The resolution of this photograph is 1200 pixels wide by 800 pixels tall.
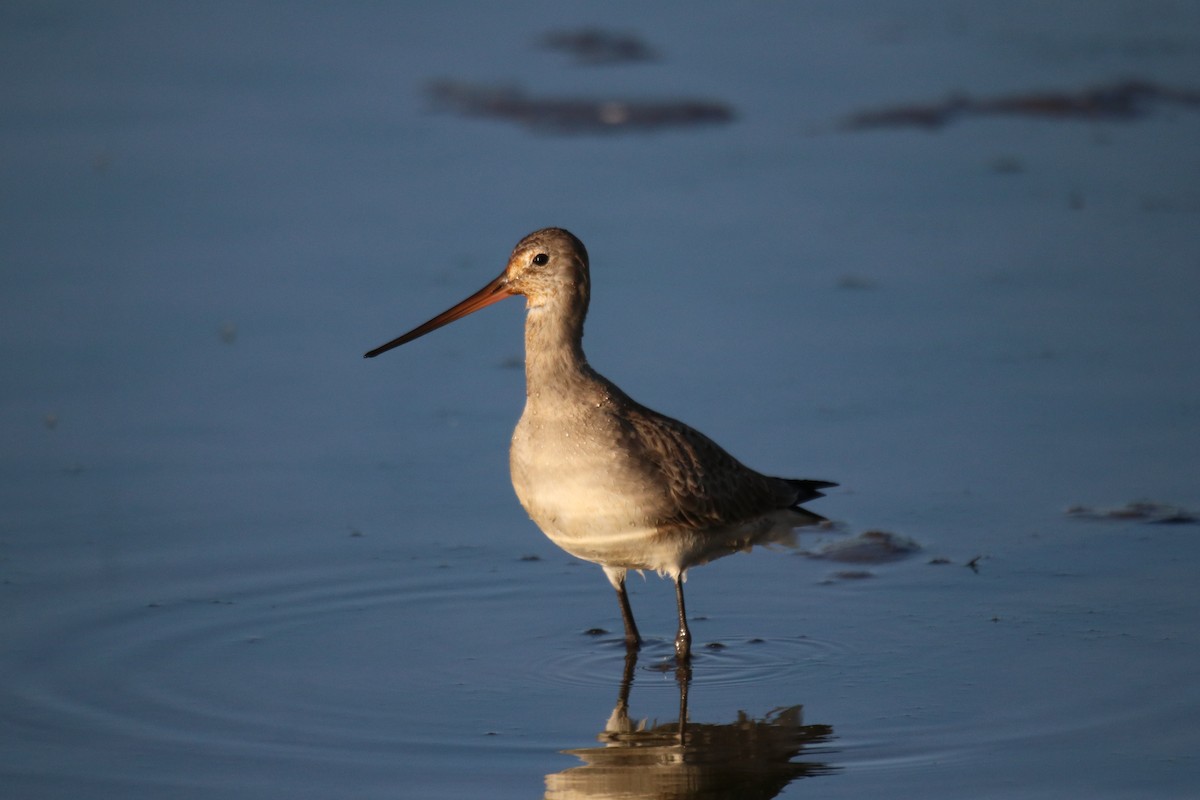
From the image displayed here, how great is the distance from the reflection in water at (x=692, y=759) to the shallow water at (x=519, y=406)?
0.6 inches

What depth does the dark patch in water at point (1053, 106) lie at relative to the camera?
13.1 m

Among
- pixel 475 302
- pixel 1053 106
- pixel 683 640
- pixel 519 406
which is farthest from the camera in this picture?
pixel 1053 106

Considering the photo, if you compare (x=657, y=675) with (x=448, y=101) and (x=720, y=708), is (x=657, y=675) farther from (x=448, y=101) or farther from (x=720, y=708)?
(x=448, y=101)

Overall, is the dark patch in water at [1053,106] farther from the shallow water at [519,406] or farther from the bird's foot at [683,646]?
the bird's foot at [683,646]

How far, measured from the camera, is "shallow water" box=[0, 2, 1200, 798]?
5.66 m

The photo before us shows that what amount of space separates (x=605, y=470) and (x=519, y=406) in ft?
7.93

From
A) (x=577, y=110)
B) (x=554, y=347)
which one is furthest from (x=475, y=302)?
(x=577, y=110)

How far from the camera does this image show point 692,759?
554 centimetres

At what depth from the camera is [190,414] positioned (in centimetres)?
837

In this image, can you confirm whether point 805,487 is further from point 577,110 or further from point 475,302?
point 577,110

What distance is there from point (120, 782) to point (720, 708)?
1.89 m

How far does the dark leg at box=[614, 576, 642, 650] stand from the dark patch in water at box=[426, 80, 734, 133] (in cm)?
674

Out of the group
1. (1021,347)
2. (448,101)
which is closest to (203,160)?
(448,101)

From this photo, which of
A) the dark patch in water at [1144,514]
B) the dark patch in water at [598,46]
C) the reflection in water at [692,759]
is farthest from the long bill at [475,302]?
the dark patch in water at [598,46]
